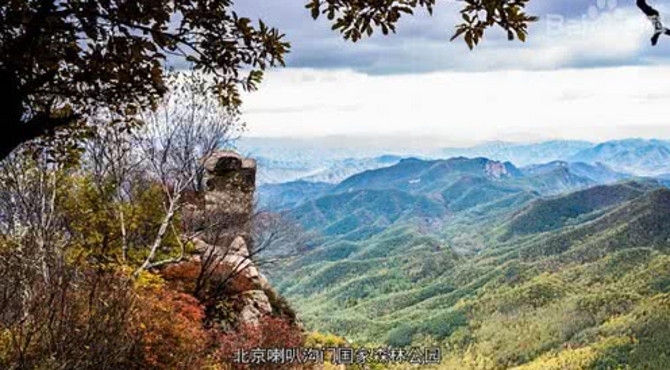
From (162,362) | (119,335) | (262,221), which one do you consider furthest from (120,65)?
(262,221)

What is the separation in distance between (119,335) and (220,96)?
471 centimetres

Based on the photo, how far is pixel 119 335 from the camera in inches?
294

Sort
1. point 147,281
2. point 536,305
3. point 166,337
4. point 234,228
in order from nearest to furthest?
1. point 166,337
2. point 147,281
3. point 234,228
4. point 536,305

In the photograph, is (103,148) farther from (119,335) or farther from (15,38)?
(15,38)

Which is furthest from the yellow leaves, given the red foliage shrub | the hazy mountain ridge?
the hazy mountain ridge

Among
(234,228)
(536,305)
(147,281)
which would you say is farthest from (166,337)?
(536,305)

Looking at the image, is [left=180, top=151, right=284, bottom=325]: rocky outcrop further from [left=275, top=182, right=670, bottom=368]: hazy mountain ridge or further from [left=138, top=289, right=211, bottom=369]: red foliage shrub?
[left=275, top=182, right=670, bottom=368]: hazy mountain ridge

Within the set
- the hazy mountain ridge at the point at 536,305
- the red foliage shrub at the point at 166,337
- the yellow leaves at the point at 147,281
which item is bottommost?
the hazy mountain ridge at the point at 536,305

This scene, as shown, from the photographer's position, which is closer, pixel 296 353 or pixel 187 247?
pixel 296 353

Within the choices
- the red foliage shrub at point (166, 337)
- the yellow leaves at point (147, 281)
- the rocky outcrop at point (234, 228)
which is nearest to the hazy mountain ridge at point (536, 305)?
the rocky outcrop at point (234, 228)

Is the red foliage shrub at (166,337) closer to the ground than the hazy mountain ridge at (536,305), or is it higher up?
higher up

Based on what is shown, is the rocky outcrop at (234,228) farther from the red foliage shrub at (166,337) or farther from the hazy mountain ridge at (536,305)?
the hazy mountain ridge at (536,305)

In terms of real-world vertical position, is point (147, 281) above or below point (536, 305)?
above

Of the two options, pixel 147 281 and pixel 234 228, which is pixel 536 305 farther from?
pixel 147 281
